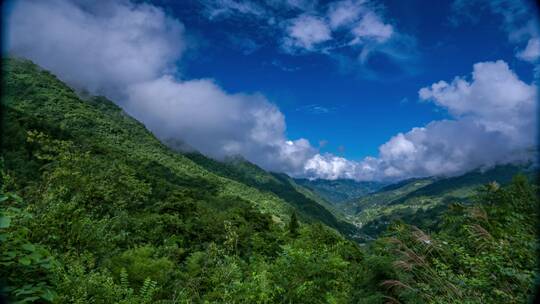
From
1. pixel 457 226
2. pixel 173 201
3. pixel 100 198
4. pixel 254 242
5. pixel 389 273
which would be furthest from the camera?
pixel 173 201

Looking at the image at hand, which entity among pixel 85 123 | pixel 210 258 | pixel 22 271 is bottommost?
pixel 210 258

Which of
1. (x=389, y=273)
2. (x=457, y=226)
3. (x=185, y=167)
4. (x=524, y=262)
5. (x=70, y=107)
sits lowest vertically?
(x=389, y=273)

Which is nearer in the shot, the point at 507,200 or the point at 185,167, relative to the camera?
the point at 507,200

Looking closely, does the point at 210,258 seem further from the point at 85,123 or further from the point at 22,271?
the point at 85,123

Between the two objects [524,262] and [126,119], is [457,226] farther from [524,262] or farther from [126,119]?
[126,119]

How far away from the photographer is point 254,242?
30562mm

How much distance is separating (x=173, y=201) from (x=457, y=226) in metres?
32.9

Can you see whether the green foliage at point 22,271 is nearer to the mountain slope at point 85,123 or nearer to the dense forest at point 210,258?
the dense forest at point 210,258

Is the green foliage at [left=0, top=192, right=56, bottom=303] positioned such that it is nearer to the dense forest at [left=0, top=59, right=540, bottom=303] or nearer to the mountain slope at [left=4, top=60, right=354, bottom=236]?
the dense forest at [left=0, top=59, right=540, bottom=303]

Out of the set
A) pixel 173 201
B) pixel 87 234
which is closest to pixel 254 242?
pixel 173 201

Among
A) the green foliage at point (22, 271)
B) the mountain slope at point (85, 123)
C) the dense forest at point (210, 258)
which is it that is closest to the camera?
the green foliage at point (22, 271)

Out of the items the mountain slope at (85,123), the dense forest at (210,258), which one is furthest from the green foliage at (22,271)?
the mountain slope at (85,123)

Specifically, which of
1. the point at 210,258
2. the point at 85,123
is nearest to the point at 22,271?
the point at 210,258

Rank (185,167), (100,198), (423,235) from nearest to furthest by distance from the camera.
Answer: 1. (423,235)
2. (100,198)
3. (185,167)
